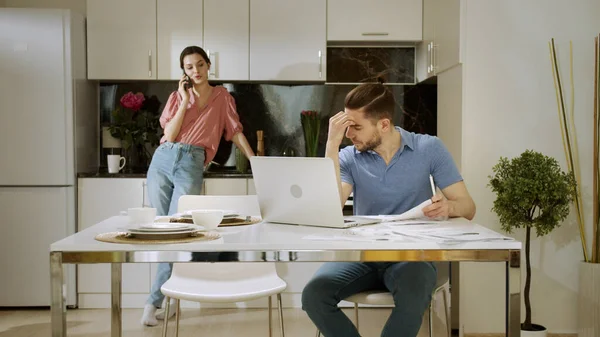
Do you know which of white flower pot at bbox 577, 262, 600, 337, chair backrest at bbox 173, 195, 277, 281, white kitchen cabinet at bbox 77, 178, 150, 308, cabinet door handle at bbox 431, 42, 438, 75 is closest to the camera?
chair backrest at bbox 173, 195, 277, 281

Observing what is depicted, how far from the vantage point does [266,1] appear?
4.70m

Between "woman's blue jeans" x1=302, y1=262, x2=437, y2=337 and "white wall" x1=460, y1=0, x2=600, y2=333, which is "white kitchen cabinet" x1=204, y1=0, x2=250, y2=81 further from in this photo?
"woman's blue jeans" x1=302, y1=262, x2=437, y2=337

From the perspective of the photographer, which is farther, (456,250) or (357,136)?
(357,136)

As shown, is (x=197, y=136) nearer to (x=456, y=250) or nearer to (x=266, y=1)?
(x=266, y=1)

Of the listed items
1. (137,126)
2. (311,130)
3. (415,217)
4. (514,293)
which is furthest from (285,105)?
(514,293)

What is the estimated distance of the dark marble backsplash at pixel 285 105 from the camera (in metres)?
5.11

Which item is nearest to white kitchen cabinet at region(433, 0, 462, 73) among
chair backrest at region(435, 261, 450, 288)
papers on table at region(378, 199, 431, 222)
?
chair backrest at region(435, 261, 450, 288)

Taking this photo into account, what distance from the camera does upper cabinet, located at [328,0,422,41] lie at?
185 inches

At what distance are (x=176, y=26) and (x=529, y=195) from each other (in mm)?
2492

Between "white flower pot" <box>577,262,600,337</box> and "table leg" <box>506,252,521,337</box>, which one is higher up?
"table leg" <box>506,252,521,337</box>

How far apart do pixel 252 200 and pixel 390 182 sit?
0.62 meters

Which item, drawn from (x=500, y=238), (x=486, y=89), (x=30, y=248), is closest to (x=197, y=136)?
(x=30, y=248)

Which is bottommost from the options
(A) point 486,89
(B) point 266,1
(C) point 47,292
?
(C) point 47,292

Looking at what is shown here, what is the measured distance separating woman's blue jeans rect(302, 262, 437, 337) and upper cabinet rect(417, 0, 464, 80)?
1.64 meters
